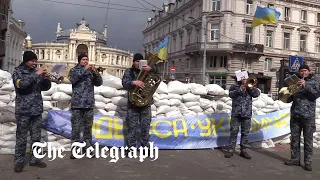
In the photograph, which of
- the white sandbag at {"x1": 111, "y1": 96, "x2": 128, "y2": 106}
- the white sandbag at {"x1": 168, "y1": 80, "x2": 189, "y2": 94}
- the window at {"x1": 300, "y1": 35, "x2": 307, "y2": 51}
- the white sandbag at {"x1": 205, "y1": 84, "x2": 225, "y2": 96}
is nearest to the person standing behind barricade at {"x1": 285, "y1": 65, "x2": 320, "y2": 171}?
the white sandbag at {"x1": 205, "y1": 84, "x2": 225, "y2": 96}

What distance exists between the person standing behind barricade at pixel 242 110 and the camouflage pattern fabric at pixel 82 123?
2701mm

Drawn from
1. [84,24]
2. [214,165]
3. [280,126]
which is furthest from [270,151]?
[84,24]

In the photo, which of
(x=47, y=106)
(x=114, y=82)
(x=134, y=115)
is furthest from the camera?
(x=114, y=82)

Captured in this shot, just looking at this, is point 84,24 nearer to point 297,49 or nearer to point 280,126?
point 297,49

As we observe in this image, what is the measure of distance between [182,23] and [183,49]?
13.9 feet

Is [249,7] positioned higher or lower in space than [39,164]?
higher

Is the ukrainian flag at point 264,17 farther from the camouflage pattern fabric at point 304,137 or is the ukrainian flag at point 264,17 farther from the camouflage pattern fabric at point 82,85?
the camouflage pattern fabric at point 82,85

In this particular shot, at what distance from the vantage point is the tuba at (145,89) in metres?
5.74

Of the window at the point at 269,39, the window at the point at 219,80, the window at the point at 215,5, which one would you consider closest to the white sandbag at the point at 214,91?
the window at the point at 219,80

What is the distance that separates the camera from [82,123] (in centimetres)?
578

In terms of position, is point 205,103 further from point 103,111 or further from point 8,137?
point 8,137

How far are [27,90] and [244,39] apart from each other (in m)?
36.4

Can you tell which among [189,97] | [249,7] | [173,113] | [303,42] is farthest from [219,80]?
[173,113]

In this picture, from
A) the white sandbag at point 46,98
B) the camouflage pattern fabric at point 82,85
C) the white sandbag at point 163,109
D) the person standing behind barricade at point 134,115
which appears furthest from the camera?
the white sandbag at point 163,109
